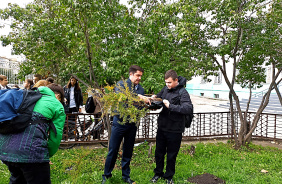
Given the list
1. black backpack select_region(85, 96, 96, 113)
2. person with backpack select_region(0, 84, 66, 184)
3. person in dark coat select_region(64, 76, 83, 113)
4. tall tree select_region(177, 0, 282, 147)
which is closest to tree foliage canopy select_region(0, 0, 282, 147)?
tall tree select_region(177, 0, 282, 147)

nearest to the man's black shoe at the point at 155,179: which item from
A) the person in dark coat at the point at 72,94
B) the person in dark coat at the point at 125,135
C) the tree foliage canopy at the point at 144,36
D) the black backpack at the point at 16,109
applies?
the person in dark coat at the point at 125,135

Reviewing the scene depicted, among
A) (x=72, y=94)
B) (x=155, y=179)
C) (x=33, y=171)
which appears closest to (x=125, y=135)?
(x=155, y=179)

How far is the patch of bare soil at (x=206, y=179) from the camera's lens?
12.0ft

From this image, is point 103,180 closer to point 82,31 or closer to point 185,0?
point 82,31

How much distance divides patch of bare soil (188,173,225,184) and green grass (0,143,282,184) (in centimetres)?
13

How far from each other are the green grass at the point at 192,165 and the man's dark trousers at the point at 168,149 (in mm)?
228

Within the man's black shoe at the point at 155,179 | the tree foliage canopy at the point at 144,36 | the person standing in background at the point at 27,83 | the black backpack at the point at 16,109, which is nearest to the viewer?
the black backpack at the point at 16,109

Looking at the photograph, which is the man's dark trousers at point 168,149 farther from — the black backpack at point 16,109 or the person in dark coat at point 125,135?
the black backpack at point 16,109

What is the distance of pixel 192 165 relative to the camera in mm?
4406

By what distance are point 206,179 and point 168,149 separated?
103 cm

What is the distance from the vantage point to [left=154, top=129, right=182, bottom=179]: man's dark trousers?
3408 millimetres

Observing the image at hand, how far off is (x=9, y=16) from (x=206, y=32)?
28.3 feet

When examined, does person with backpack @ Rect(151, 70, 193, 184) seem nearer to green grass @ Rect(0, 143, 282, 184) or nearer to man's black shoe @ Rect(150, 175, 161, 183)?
man's black shoe @ Rect(150, 175, 161, 183)

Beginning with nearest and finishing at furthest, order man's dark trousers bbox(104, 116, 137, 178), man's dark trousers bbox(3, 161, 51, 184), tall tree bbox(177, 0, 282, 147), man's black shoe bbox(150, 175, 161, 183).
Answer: man's dark trousers bbox(3, 161, 51, 184) → man's dark trousers bbox(104, 116, 137, 178) → man's black shoe bbox(150, 175, 161, 183) → tall tree bbox(177, 0, 282, 147)
